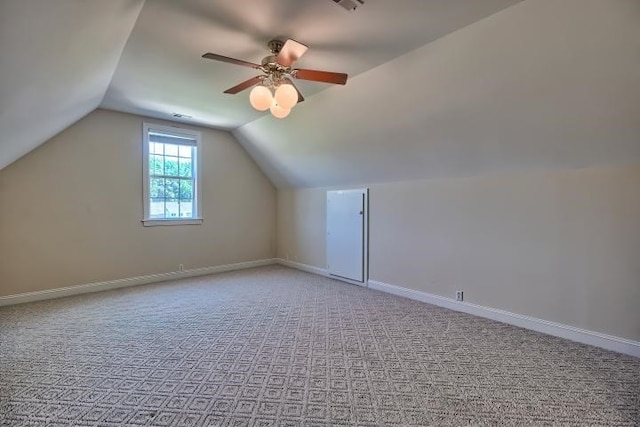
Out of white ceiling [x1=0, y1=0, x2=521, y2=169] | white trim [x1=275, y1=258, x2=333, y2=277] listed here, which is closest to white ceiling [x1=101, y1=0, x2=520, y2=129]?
white ceiling [x1=0, y1=0, x2=521, y2=169]

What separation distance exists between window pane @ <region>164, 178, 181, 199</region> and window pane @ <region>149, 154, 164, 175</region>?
175 mm

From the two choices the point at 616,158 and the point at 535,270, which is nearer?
the point at 616,158

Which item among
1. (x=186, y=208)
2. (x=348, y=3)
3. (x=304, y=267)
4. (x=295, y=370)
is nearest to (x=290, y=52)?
(x=348, y=3)

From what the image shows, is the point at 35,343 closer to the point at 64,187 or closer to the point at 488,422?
the point at 64,187

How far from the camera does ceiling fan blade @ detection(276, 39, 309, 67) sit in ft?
7.20

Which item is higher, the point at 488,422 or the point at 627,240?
the point at 627,240

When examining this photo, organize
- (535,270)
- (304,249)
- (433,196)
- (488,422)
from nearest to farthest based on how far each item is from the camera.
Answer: (488,422)
(535,270)
(433,196)
(304,249)

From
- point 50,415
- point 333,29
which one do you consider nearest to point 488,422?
point 50,415

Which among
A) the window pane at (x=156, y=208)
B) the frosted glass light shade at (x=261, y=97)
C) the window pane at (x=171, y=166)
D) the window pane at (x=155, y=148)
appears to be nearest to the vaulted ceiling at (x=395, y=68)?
the frosted glass light shade at (x=261, y=97)

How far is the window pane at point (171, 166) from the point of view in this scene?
5.14m

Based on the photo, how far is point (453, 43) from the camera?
2.50m

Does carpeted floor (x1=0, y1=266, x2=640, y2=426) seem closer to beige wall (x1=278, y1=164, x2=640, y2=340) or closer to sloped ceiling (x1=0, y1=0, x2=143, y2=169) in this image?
beige wall (x1=278, y1=164, x2=640, y2=340)

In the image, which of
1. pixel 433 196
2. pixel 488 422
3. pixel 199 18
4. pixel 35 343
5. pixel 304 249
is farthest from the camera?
pixel 304 249

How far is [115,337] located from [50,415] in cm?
110
